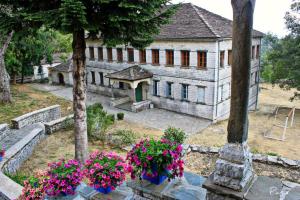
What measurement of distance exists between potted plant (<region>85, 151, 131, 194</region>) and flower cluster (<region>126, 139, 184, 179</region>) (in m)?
0.20

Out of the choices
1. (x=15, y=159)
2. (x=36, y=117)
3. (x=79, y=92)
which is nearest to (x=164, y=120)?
(x=36, y=117)

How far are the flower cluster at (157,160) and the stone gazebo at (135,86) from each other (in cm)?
1780

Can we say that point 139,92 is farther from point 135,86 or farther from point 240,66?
point 240,66

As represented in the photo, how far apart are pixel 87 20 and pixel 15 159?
17.1ft

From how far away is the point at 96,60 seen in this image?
1120 inches

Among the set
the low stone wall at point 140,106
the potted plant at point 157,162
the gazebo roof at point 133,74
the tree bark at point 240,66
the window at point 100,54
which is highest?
the window at point 100,54

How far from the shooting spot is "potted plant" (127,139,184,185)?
3.93 meters

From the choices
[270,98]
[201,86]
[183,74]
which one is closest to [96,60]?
[183,74]

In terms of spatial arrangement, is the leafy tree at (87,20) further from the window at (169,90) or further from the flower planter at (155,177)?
the window at (169,90)

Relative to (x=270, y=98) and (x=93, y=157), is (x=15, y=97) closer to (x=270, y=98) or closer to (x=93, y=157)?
(x=93, y=157)

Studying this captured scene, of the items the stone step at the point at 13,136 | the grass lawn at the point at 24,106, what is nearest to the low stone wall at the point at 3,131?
the stone step at the point at 13,136

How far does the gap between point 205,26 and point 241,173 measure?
17.8 meters

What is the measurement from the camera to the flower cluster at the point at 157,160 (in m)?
3.92

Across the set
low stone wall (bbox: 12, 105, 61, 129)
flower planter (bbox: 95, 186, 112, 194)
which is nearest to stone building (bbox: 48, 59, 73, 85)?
low stone wall (bbox: 12, 105, 61, 129)
